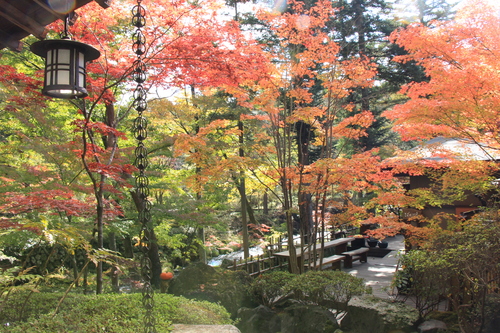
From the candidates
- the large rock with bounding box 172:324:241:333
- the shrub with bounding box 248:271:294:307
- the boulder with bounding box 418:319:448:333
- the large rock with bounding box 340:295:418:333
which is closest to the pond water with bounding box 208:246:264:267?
the shrub with bounding box 248:271:294:307

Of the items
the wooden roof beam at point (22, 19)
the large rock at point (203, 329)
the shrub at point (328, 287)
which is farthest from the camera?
the shrub at point (328, 287)

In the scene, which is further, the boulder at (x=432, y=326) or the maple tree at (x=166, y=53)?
the boulder at (x=432, y=326)

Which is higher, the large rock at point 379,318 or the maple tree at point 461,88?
the maple tree at point 461,88

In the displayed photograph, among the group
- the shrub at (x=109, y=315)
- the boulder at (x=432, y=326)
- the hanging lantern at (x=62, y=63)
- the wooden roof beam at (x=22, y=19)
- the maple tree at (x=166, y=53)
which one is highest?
the maple tree at (x=166, y=53)

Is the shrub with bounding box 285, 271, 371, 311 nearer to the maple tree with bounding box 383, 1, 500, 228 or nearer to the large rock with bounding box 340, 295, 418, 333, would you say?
the large rock with bounding box 340, 295, 418, 333

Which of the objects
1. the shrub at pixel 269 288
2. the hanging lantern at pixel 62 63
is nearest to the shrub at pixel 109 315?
the shrub at pixel 269 288

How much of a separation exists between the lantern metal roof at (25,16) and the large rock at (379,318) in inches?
226

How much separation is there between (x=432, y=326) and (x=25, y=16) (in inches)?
257

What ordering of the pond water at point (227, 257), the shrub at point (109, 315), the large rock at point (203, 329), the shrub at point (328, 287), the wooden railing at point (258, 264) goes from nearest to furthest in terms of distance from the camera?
the shrub at point (109, 315) < the large rock at point (203, 329) < the shrub at point (328, 287) < the wooden railing at point (258, 264) < the pond water at point (227, 257)

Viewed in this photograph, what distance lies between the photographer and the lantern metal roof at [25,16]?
2.79 metres

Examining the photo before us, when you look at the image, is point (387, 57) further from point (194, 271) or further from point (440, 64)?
point (194, 271)

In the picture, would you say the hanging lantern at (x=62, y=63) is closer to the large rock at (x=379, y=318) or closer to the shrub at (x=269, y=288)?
the shrub at (x=269, y=288)

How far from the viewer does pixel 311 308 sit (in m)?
5.64

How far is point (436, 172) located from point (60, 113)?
352 inches
